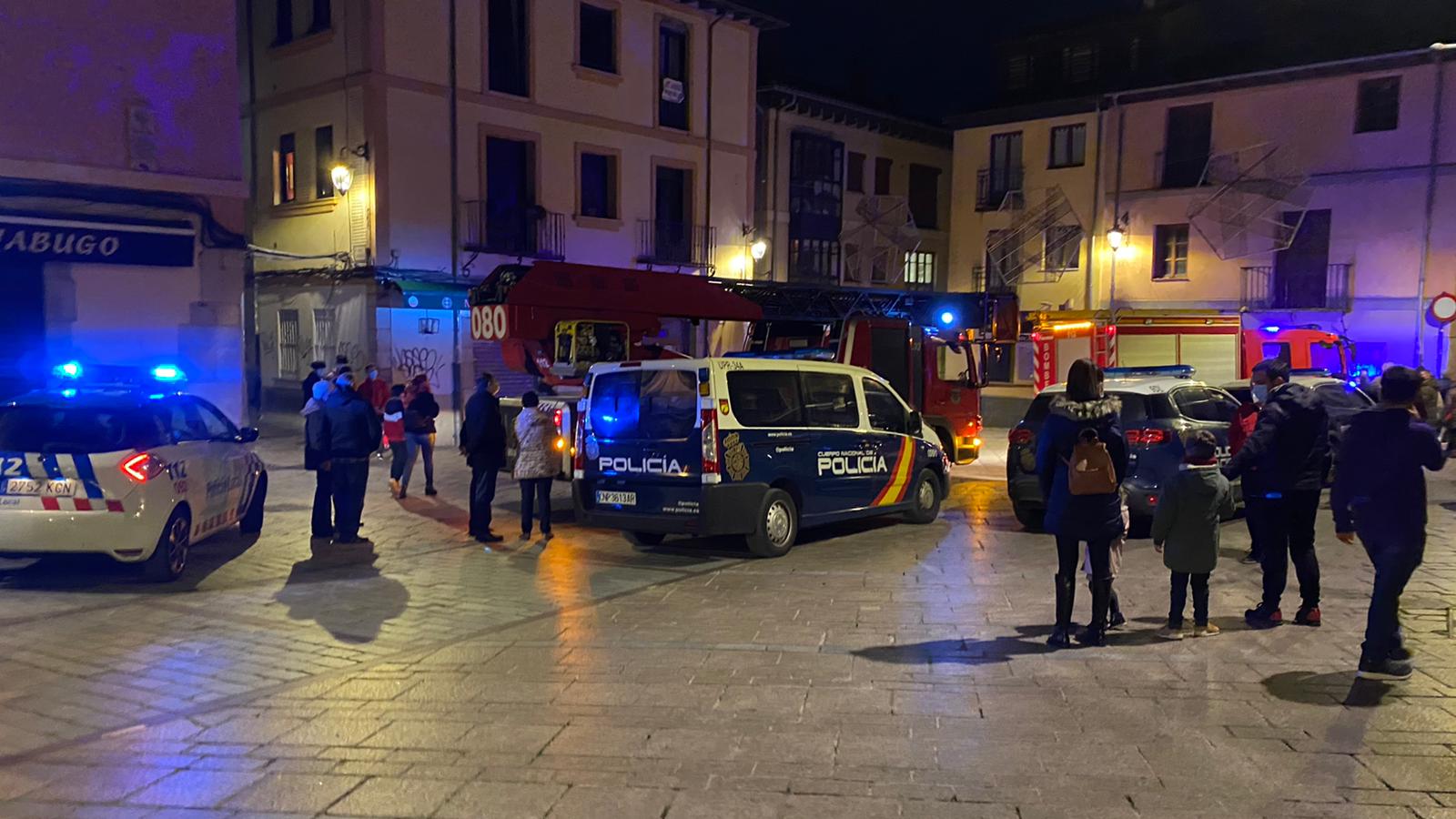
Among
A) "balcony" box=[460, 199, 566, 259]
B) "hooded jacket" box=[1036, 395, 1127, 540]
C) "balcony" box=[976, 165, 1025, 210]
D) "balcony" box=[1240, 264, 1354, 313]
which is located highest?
"balcony" box=[976, 165, 1025, 210]

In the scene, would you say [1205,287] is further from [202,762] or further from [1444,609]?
[202,762]

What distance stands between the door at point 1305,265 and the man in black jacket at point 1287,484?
71.2 ft

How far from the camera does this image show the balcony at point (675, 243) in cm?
2495

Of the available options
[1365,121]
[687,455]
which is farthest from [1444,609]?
[1365,121]

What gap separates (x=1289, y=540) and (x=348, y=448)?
8.07 meters

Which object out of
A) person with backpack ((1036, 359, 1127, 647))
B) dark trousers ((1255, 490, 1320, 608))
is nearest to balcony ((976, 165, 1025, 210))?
dark trousers ((1255, 490, 1320, 608))

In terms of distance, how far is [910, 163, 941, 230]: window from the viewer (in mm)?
35281

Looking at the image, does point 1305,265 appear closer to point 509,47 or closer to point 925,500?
point 925,500

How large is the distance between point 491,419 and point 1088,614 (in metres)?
5.96

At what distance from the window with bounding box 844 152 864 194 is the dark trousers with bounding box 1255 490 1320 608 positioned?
1064 inches

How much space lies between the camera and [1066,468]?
20.6 feet

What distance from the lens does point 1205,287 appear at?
27531 mm

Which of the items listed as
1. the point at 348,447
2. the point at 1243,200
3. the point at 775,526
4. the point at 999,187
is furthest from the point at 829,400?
the point at 999,187

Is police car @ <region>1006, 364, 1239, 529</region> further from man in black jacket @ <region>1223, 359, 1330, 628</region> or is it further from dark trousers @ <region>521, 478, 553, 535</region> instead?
dark trousers @ <region>521, 478, 553, 535</region>
